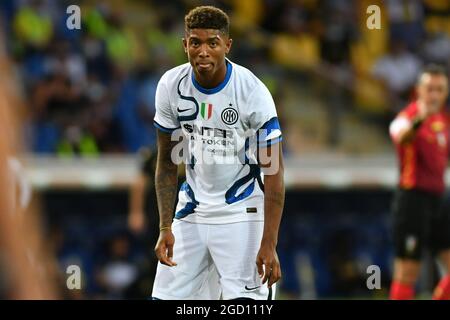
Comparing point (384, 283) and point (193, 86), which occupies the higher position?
point (193, 86)

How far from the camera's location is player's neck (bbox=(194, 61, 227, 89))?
15.0 feet

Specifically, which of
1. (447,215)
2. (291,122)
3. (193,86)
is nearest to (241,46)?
(291,122)

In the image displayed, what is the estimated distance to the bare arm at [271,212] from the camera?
4.48 metres

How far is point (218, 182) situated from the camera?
469 cm

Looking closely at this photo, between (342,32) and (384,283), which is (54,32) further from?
(384,283)

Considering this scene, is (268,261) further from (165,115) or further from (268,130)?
(165,115)

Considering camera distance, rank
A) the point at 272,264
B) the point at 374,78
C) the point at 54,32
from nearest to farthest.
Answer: the point at 272,264
the point at 54,32
the point at 374,78

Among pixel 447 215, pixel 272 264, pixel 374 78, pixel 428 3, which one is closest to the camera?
pixel 272 264

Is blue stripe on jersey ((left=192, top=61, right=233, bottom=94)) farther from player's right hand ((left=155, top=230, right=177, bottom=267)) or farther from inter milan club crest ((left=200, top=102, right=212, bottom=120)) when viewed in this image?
player's right hand ((left=155, top=230, right=177, bottom=267))

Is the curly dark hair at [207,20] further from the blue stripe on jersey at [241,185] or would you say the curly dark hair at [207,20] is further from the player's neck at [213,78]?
the blue stripe on jersey at [241,185]

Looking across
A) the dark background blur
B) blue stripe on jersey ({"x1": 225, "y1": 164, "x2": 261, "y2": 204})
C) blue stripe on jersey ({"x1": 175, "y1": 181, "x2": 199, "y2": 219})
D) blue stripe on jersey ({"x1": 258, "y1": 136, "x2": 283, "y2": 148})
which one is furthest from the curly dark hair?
the dark background blur

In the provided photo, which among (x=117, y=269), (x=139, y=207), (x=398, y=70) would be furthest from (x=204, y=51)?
(x=398, y=70)

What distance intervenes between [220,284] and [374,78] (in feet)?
28.6

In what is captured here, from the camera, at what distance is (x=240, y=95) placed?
459 cm
